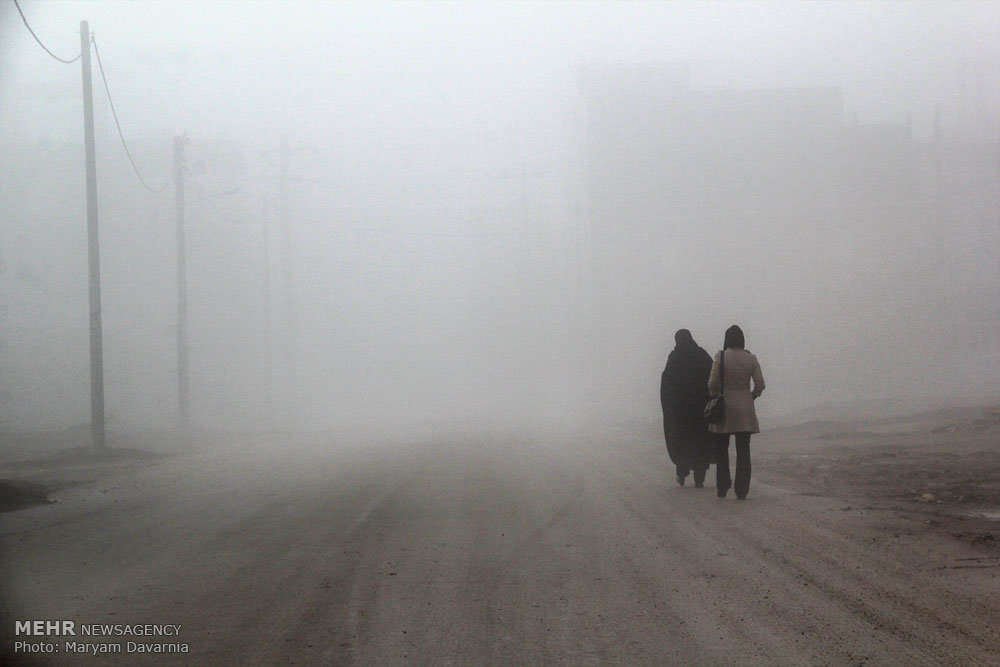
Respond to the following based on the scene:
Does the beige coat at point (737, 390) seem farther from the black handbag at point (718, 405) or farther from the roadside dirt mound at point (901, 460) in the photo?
the roadside dirt mound at point (901, 460)

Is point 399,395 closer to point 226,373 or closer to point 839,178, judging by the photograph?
point 226,373

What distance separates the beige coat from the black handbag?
3 cm

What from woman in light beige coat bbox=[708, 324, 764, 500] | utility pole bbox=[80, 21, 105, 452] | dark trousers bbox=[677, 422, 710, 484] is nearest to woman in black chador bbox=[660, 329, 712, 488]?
dark trousers bbox=[677, 422, 710, 484]

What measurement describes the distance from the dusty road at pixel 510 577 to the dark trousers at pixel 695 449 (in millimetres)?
473

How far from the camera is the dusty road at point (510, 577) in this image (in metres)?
5.91

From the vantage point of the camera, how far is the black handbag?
12219 millimetres

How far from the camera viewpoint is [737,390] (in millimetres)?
12438

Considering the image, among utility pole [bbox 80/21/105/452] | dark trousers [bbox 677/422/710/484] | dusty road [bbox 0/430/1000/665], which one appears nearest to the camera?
dusty road [bbox 0/430/1000/665]

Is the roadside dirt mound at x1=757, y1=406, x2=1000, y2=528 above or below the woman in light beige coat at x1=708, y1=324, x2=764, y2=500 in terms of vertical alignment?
below

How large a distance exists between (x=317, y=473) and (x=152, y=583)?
8.50m

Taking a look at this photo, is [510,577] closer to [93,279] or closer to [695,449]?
[695,449]

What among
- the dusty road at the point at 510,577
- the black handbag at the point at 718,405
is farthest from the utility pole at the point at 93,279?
the black handbag at the point at 718,405

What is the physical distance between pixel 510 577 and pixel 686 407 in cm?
636

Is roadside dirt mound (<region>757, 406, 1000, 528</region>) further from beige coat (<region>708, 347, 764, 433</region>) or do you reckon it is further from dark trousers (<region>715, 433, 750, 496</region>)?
beige coat (<region>708, 347, 764, 433</region>)
